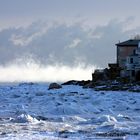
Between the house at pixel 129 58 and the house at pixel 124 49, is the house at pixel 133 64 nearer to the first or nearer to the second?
the house at pixel 129 58

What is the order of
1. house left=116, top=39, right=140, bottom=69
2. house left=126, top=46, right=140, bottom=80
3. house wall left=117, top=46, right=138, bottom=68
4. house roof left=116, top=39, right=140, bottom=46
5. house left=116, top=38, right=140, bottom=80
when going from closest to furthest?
house left=126, top=46, right=140, bottom=80
house left=116, top=38, right=140, bottom=80
house wall left=117, top=46, right=138, bottom=68
house left=116, top=39, right=140, bottom=69
house roof left=116, top=39, right=140, bottom=46

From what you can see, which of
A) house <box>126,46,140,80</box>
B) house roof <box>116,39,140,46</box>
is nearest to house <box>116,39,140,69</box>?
house roof <box>116,39,140,46</box>

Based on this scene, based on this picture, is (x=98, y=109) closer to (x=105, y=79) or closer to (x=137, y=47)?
(x=105, y=79)

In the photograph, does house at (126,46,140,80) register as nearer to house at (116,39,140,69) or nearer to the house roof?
house at (116,39,140,69)

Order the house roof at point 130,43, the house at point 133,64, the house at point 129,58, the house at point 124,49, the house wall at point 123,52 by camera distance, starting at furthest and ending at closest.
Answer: the house roof at point 130,43 → the house at point 124,49 → the house wall at point 123,52 → the house at point 129,58 → the house at point 133,64

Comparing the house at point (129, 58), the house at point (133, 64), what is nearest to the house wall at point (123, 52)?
the house at point (129, 58)

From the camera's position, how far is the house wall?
90.3 metres

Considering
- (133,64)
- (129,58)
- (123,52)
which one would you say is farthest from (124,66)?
(123,52)

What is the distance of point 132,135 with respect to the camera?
15.7 m

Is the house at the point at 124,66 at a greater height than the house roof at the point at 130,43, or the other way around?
the house roof at the point at 130,43

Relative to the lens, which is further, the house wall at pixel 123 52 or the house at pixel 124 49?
the house at pixel 124 49

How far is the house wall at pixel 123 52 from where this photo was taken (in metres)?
90.3

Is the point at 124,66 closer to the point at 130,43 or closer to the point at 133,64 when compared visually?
the point at 133,64

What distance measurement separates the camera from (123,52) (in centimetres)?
9225
